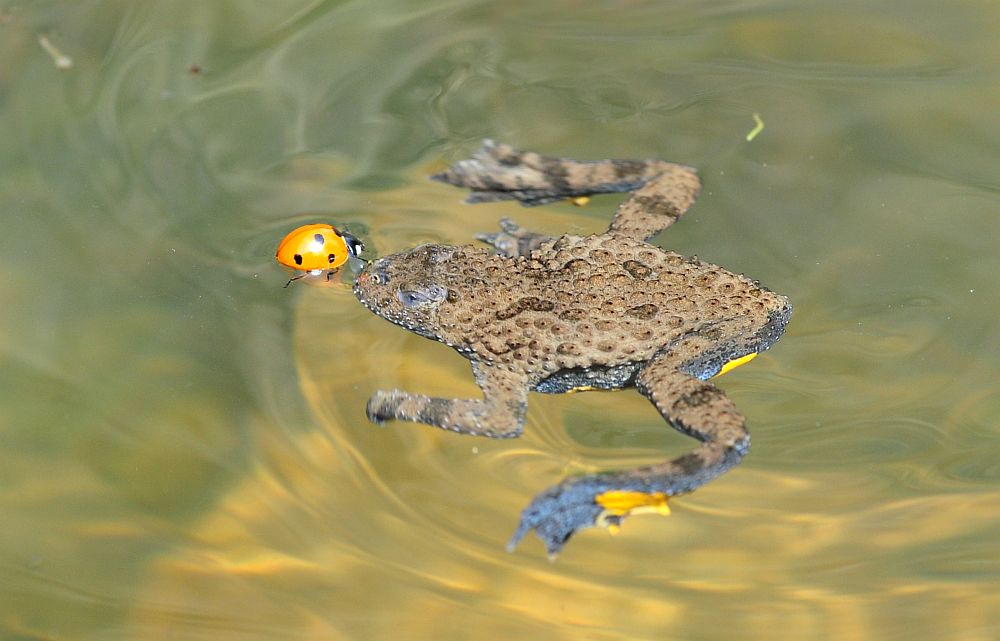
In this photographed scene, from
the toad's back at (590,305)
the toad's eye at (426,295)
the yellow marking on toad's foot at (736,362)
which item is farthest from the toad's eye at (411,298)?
the yellow marking on toad's foot at (736,362)

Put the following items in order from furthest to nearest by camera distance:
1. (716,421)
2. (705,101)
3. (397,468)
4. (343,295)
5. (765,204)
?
(705,101) → (765,204) → (343,295) → (397,468) → (716,421)

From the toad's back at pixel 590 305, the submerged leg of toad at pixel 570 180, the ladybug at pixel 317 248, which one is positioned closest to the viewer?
the toad's back at pixel 590 305

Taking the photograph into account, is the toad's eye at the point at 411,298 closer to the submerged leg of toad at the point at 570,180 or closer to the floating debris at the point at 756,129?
the submerged leg of toad at the point at 570,180

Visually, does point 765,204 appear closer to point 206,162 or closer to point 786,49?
point 786,49

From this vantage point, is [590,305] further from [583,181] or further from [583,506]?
[583,181]

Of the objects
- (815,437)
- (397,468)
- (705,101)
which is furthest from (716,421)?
(705,101)

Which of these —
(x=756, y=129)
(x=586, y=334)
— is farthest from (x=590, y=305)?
(x=756, y=129)
